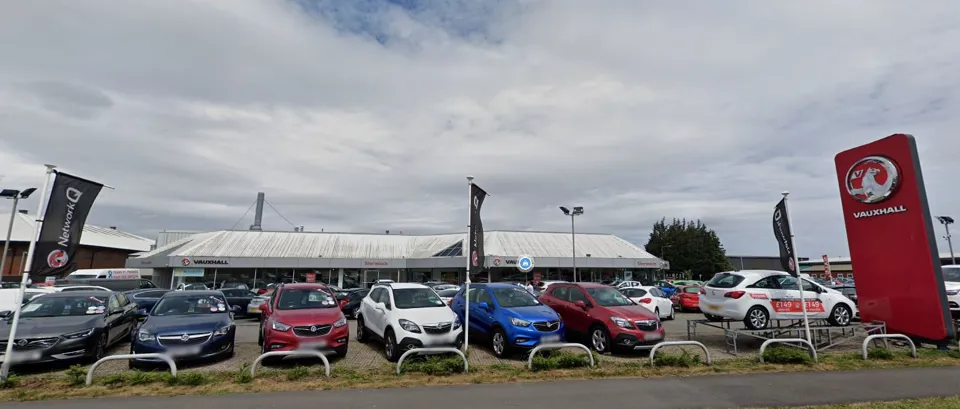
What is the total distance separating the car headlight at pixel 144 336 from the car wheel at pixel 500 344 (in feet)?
21.9

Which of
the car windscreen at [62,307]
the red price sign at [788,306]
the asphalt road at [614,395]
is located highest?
the car windscreen at [62,307]

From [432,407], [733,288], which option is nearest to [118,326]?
[432,407]

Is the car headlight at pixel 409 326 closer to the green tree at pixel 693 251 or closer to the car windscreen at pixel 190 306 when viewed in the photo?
the car windscreen at pixel 190 306

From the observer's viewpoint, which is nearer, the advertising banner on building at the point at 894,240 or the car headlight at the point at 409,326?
the car headlight at the point at 409,326

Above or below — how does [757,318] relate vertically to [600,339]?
above

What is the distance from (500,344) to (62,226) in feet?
27.9

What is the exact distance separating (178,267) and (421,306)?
1345 inches

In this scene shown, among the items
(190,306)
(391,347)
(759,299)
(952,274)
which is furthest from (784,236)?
(190,306)

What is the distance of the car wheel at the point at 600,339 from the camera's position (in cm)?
1024

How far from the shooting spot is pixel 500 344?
10.0m

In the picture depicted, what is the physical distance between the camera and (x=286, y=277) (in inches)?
1561

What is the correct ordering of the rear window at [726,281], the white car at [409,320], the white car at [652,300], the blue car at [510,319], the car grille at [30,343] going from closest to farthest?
the car grille at [30,343] → the white car at [409,320] → the blue car at [510,319] → the rear window at [726,281] → the white car at [652,300]

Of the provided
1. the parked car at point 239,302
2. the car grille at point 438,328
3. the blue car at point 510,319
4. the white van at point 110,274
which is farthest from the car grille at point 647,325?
the white van at point 110,274

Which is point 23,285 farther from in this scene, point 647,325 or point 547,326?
point 647,325
